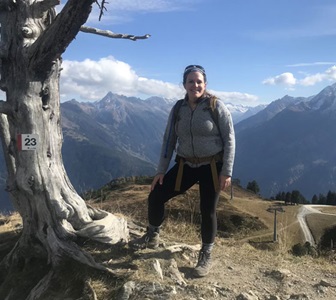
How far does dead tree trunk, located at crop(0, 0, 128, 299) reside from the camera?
6234 mm

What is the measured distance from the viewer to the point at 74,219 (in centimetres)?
681

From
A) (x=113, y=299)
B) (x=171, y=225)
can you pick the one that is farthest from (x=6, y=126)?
(x=171, y=225)

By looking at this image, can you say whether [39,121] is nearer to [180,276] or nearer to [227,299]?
[180,276]

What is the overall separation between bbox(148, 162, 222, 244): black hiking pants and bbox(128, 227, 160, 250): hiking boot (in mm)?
404

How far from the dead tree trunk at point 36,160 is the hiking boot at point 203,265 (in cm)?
153

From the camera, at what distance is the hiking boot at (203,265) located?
632cm

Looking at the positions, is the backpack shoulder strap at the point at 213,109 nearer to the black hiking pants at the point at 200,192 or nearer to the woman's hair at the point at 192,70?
the woman's hair at the point at 192,70

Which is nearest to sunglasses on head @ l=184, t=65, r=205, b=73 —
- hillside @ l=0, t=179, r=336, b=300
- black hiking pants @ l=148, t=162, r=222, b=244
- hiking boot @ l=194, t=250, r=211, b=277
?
black hiking pants @ l=148, t=162, r=222, b=244

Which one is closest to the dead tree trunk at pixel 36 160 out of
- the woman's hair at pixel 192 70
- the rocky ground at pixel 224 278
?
the rocky ground at pixel 224 278

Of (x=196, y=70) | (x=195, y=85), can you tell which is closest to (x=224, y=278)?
(x=195, y=85)

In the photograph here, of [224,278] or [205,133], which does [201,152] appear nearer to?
[205,133]

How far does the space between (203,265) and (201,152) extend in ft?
6.15

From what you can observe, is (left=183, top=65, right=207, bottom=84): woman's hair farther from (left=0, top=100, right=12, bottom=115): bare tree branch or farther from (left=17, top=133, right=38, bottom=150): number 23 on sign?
(left=0, top=100, right=12, bottom=115): bare tree branch

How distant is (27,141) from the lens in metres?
6.31
